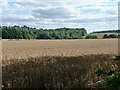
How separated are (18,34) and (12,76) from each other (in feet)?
254

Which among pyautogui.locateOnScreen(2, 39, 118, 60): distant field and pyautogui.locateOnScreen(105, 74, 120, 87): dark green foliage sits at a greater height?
pyautogui.locateOnScreen(105, 74, 120, 87): dark green foliage

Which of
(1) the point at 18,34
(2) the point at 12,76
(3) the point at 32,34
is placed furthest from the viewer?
(3) the point at 32,34

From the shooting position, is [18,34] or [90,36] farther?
[90,36]

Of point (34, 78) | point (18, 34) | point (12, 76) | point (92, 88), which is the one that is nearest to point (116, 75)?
point (92, 88)

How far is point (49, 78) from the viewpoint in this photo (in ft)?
26.7

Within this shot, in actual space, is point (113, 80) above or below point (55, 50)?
above

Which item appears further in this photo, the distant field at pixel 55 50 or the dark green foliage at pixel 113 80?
the distant field at pixel 55 50

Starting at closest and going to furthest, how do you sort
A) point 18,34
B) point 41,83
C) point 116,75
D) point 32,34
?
point 116,75, point 41,83, point 18,34, point 32,34

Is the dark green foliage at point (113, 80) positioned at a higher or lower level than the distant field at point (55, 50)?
higher

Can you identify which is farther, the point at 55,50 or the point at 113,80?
the point at 55,50

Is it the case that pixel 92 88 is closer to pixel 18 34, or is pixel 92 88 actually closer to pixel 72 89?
pixel 72 89

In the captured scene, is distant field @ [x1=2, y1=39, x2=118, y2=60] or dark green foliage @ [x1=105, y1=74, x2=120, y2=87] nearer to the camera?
dark green foliage @ [x1=105, y1=74, x2=120, y2=87]

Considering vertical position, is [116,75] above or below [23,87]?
above

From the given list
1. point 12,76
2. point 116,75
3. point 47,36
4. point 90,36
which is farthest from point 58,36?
point 116,75
